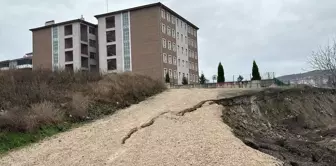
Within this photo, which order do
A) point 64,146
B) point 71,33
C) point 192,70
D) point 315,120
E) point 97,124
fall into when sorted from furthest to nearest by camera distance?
point 192,70 → point 71,33 → point 315,120 → point 97,124 → point 64,146

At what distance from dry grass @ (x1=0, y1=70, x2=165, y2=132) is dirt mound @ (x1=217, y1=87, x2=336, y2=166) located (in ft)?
17.6

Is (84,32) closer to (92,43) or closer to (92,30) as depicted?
(92,30)

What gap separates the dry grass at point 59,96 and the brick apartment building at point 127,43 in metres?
35.0

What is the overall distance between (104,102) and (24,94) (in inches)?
145

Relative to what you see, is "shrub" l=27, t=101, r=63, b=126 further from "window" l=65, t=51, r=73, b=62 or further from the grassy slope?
"window" l=65, t=51, r=73, b=62

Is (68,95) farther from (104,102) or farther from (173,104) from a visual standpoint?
(173,104)

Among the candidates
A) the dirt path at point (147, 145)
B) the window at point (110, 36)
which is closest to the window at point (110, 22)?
the window at point (110, 36)

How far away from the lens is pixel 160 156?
10.8 m

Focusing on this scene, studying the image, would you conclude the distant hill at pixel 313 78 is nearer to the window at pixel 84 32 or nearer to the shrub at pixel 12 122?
the window at pixel 84 32

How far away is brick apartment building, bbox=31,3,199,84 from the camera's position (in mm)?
60375

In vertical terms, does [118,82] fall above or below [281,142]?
above

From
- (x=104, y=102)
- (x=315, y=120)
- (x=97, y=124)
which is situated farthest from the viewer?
(x=315, y=120)

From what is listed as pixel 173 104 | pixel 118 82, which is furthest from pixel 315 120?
pixel 118 82

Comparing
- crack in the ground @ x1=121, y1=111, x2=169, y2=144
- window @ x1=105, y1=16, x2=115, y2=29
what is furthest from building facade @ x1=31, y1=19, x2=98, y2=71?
crack in the ground @ x1=121, y1=111, x2=169, y2=144
